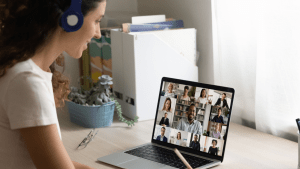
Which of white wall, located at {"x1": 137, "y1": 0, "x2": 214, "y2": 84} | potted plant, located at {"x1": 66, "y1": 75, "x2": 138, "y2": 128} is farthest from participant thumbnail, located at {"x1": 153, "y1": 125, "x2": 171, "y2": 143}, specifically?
white wall, located at {"x1": 137, "y1": 0, "x2": 214, "y2": 84}

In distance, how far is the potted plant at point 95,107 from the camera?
1334 mm

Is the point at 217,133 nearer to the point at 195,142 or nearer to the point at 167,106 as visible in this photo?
the point at 195,142

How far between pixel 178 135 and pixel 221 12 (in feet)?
1.75

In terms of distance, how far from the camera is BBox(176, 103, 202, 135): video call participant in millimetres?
1066

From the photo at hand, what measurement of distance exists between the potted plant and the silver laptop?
24cm

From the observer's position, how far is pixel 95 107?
4.36 ft

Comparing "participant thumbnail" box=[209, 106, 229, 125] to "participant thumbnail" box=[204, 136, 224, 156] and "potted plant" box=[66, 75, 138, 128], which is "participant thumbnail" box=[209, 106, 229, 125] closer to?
"participant thumbnail" box=[204, 136, 224, 156]

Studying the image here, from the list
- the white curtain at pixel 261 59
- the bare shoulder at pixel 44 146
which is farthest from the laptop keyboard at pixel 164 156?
the bare shoulder at pixel 44 146

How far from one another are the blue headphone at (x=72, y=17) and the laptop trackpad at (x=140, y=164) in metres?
0.48

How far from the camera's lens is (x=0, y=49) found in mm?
607

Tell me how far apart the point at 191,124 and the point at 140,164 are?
20cm

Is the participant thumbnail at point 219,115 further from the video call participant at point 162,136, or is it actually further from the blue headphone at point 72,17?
the blue headphone at point 72,17

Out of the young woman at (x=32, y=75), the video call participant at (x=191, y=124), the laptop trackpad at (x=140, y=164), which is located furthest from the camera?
the video call participant at (x=191, y=124)

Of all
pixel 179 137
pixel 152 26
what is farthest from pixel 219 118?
pixel 152 26
